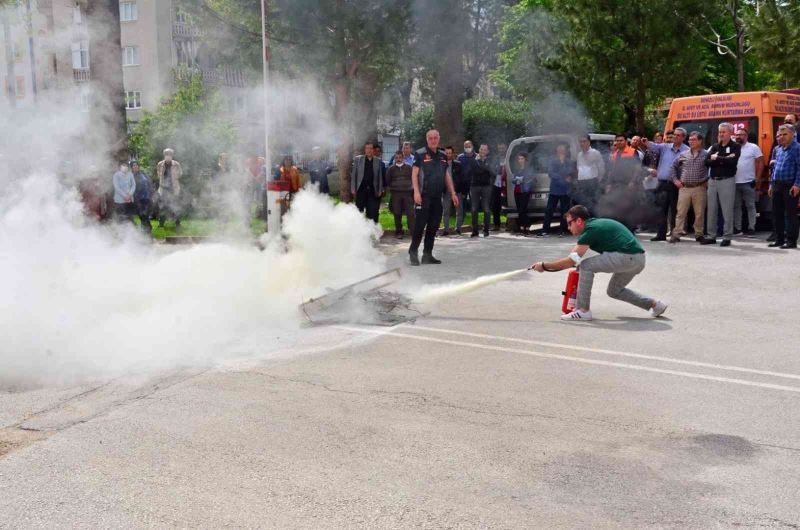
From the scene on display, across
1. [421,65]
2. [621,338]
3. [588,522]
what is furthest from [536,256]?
[588,522]

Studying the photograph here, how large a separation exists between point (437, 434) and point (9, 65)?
792 cm

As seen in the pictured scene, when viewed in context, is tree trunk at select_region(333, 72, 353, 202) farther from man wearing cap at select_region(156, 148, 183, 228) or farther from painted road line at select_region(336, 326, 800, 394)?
painted road line at select_region(336, 326, 800, 394)

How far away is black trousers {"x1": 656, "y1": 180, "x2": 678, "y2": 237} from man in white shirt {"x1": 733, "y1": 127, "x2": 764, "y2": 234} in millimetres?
941

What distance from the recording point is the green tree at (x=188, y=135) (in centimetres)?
1836

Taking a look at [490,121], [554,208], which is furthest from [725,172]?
[490,121]

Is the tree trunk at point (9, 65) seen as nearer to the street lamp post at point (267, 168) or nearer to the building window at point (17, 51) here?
the building window at point (17, 51)

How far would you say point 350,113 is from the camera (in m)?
18.3

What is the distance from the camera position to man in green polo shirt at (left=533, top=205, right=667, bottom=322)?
7.71m

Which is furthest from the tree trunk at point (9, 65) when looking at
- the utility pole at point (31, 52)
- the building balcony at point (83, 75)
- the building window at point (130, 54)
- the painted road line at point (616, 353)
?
the building window at point (130, 54)

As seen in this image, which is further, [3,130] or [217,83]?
[217,83]

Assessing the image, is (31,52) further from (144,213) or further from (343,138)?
(343,138)

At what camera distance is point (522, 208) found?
15.7 m

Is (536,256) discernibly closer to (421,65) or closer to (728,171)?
(728,171)

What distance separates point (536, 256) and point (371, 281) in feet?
14.8
